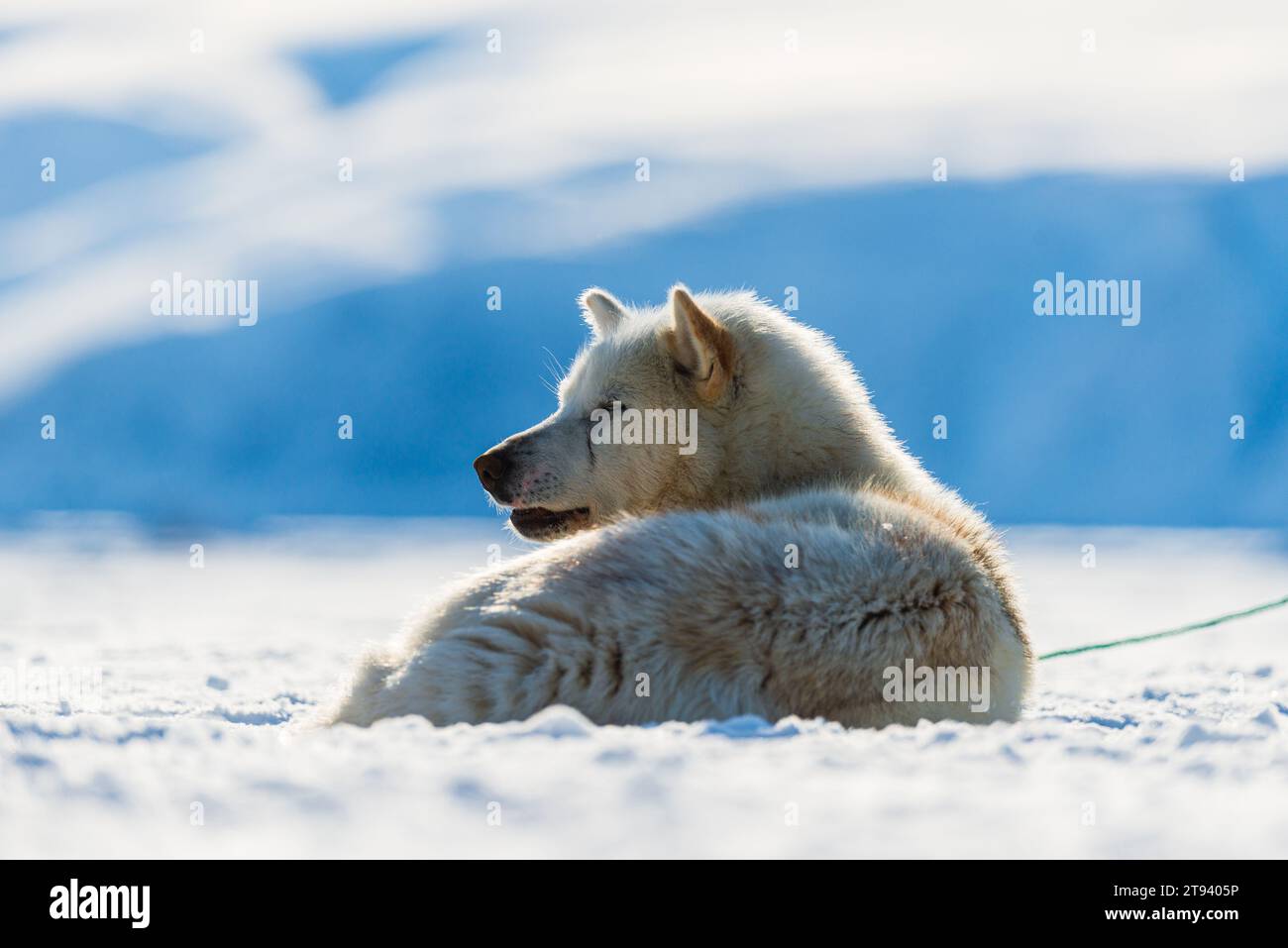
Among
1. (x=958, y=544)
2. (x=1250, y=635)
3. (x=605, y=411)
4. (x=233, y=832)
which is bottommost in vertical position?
(x=1250, y=635)

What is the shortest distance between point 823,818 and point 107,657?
6.97 meters

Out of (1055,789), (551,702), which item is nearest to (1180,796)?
(1055,789)

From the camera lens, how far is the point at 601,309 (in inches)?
206

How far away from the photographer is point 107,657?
8.00m

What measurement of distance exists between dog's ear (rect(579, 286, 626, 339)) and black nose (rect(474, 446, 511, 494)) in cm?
91

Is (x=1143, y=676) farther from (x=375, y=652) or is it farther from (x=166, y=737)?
(x=166, y=737)

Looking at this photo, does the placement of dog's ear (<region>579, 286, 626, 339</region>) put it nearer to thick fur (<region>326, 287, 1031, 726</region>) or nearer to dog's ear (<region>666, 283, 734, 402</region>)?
dog's ear (<region>666, 283, 734, 402</region>)

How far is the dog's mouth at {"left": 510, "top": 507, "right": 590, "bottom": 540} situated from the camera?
446 centimetres

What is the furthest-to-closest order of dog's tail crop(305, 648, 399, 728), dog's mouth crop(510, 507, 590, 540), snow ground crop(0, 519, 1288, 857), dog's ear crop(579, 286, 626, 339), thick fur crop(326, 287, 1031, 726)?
dog's ear crop(579, 286, 626, 339) < dog's mouth crop(510, 507, 590, 540) < dog's tail crop(305, 648, 399, 728) < thick fur crop(326, 287, 1031, 726) < snow ground crop(0, 519, 1288, 857)

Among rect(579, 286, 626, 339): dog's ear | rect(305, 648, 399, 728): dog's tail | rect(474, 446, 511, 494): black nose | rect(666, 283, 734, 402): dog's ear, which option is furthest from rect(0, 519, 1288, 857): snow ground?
rect(579, 286, 626, 339): dog's ear

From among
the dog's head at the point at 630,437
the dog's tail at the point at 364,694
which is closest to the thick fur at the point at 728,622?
the dog's tail at the point at 364,694

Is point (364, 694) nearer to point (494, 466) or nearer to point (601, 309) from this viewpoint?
point (494, 466)

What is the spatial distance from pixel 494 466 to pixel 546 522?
29 cm

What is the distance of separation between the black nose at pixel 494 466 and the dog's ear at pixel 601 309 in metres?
0.91
